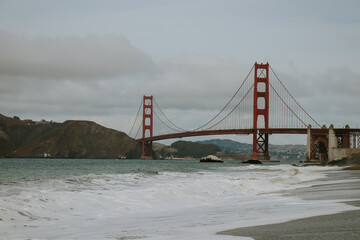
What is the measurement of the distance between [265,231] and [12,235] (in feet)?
11.9

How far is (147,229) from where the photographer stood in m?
6.86

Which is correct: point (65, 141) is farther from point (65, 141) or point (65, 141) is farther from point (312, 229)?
point (312, 229)

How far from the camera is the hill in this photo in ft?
434

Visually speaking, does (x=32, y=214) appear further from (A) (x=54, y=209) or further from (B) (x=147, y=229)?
(B) (x=147, y=229)

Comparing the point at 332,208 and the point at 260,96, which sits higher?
the point at 260,96

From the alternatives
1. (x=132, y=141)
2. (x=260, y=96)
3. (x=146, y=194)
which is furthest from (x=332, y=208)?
(x=132, y=141)

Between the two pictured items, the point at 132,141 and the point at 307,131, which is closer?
the point at 307,131

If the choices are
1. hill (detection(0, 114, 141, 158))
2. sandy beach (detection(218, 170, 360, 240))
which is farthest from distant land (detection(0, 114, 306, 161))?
sandy beach (detection(218, 170, 360, 240))

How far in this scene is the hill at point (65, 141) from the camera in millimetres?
132175

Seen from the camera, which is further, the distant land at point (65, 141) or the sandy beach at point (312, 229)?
the distant land at point (65, 141)

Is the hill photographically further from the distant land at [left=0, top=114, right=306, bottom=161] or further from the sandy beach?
the sandy beach

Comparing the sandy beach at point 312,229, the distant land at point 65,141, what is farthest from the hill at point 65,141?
the sandy beach at point 312,229

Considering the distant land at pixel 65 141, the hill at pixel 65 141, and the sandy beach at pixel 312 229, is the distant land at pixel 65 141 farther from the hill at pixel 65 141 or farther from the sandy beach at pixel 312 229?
the sandy beach at pixel 312 229

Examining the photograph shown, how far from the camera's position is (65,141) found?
452ft
